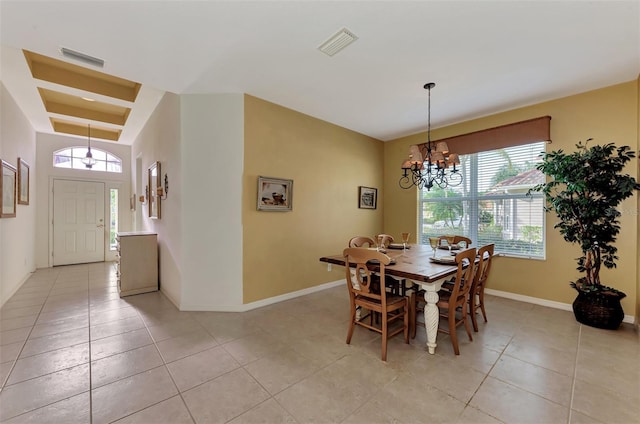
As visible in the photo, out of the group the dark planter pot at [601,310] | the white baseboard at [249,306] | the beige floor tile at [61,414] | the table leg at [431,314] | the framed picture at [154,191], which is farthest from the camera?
the framed picture at [154,191]

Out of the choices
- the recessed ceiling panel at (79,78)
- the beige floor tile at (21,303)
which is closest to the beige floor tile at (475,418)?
the beige floor tile at (21,303)

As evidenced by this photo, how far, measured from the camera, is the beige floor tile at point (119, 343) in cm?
228

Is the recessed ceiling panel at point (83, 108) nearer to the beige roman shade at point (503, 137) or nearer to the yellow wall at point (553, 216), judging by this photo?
the beige roman shade at point (503, 137)

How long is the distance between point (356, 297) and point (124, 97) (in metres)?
4.25

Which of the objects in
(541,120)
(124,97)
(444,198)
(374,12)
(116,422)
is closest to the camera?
(116,422)

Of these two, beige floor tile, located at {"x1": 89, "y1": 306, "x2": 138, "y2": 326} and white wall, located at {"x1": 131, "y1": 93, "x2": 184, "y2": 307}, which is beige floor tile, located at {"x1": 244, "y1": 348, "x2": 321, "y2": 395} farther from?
beige floor tile, located at {"x1": 89, "y1": 306, "x2": 138, "y2": 326}

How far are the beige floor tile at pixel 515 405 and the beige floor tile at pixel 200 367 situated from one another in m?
1.78

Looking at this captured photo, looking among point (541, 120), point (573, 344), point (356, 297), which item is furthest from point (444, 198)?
point (356, 297)

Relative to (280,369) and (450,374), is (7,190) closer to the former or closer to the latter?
(280,369)

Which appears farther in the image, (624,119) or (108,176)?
(108,176)

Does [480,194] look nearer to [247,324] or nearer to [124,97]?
[247,324]

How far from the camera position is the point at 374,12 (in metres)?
1.94

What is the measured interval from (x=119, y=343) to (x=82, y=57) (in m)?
2.72

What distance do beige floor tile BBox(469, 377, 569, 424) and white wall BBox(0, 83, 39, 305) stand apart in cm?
528
